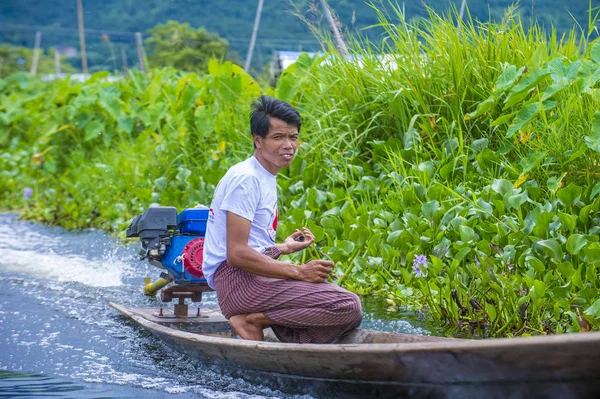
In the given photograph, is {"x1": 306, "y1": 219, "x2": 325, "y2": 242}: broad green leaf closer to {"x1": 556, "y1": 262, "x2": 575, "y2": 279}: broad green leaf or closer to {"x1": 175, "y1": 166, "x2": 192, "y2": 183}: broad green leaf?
{"x1": 556, "y1": 262, "x2": 575, "y2": 279}: broad green leaf

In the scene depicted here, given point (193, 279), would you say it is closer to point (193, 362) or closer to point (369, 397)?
point (193, 362)

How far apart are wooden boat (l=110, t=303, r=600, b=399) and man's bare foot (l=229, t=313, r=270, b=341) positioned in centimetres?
15

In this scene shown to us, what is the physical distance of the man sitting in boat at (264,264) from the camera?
12.8 feet

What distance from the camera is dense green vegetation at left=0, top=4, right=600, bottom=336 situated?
186 inches

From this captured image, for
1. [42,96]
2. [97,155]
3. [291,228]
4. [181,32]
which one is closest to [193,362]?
[291,228]

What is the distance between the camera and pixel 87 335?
5.18 metres

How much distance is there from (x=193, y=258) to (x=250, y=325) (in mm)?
825

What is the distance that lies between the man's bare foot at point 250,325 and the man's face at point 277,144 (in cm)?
76

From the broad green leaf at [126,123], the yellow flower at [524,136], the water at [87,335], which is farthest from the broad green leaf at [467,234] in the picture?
the broad green leaf at [126,123]

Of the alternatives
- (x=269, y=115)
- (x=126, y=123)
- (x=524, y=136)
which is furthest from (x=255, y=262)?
(x=126, y=123)

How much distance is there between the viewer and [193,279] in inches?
189

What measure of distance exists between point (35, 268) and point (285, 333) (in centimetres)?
377

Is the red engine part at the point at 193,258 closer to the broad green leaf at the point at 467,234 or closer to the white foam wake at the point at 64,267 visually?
the broad green leaf at the point at 467,234

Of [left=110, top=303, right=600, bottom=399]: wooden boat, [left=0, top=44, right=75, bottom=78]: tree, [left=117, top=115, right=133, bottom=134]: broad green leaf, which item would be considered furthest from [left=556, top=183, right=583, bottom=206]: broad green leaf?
[left=0, top=44, right=75, bottom=78]: tree
